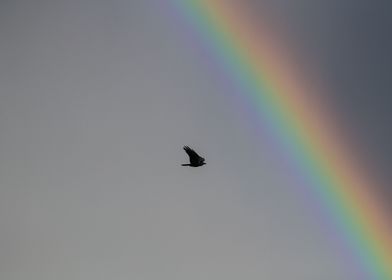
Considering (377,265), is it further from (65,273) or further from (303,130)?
(65,273)

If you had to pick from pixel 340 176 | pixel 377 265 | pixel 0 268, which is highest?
pixel 340 176

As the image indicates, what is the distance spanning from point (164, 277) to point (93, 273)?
58cm

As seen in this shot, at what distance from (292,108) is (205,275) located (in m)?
1.52

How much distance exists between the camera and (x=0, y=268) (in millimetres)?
8586

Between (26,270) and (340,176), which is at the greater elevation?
(340,176)

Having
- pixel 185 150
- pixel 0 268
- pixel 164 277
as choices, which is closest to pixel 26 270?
pixel 0 268

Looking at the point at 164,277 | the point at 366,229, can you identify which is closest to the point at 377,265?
the point at 366,229

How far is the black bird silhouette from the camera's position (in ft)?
27.1

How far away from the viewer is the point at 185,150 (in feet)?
27.2

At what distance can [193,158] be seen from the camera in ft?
27.3

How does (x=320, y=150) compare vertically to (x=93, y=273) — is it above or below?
above

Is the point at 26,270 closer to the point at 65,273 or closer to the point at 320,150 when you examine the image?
the point at 65,273

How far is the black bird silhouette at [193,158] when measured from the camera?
826 cm

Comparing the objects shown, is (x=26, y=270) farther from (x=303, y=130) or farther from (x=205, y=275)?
(x=303, y=130)
